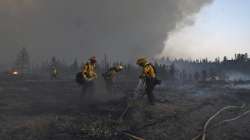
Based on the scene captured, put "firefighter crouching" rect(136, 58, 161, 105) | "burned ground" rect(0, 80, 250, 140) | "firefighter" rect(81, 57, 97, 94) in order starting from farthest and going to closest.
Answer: "firefighter" rect(81, 57, 97, 94) < "firefighter crouching" rect(136, 58, 161, 105) < "burned ground" rect(0, 80, 250, 140)

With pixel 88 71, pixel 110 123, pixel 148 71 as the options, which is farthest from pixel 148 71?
pixel 110 123

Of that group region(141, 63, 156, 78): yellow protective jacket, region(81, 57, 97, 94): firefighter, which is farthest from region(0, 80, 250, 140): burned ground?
region(81, 57, 97, 94): firefighter

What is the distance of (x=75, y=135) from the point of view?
32.0 feet

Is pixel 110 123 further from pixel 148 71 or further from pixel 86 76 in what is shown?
pixel 86 76

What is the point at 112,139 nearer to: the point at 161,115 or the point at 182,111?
the point at 161,115

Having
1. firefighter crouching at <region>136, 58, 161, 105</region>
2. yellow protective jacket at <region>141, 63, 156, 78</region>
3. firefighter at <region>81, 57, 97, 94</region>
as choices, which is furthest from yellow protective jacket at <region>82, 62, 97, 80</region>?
yellow protective jacket at <region>141, 63, 156, 78</region>

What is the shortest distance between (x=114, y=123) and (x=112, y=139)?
6.17 ft

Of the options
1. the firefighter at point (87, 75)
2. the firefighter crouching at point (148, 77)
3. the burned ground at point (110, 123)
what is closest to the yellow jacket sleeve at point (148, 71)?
the firefighter crouching at point (148, 77)

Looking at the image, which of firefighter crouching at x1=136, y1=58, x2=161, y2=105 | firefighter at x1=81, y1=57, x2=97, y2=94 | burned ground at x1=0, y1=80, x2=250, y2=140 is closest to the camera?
burned ground at x1=0, y1=80, x2=250, y2=140

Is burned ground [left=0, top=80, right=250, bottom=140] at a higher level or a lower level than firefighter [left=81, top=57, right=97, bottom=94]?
lower

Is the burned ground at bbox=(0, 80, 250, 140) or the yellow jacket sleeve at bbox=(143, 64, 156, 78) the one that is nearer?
the burned ground at bbox=(0, 80, 250, 140)

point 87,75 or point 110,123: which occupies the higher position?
point 87,75

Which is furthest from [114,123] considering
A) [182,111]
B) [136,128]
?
[182,111]

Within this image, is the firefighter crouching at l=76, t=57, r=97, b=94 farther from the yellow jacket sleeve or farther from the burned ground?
the yellow jacket sleeve
